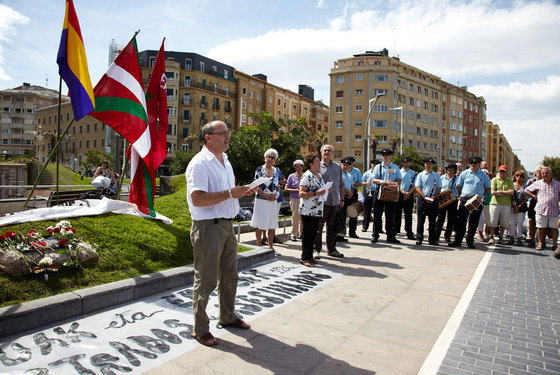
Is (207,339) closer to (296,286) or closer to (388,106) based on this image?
(296,286)

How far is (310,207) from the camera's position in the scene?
6742 millimetres

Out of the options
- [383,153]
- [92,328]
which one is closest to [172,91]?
[383,153]

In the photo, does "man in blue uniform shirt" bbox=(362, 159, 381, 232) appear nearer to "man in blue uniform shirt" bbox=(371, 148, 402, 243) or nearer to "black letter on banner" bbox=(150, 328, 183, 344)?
"man in blue uniform shirt" bbox=(371, 148, 402, 243)

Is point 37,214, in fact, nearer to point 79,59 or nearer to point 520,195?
point 79,59

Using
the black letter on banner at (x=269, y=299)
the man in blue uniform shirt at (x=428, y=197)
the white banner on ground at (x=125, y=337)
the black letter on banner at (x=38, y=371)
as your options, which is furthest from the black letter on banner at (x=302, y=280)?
the man in blue uniform shirt at (x=428, y=197)

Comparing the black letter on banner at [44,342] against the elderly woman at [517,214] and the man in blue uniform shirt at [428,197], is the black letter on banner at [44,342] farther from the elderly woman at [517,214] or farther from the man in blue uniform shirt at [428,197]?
the elderly woman at [517,214]

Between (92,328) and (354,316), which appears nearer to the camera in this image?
(92,328)

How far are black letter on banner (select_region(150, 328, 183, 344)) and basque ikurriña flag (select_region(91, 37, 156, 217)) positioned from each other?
3734 millimetres

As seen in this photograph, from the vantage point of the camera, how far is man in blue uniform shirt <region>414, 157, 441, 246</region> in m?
9.65

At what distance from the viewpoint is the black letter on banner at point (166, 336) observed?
11.9ft

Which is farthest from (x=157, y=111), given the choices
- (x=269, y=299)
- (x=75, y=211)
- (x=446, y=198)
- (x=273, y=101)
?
(x=273, y=101)

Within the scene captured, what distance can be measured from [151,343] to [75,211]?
156 inches

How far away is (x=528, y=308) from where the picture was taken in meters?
4.91

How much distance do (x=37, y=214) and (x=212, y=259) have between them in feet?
12.7
